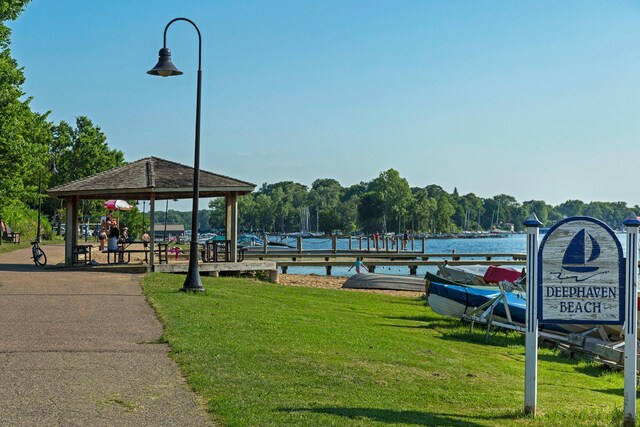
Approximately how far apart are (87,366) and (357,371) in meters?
3.39

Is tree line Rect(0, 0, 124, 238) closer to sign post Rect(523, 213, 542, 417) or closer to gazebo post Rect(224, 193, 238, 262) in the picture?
gazebo post Rect(224, 193, 238, 262)

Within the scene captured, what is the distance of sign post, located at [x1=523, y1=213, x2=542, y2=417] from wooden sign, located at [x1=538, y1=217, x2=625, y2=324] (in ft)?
0.27

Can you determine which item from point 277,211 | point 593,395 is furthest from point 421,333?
point 277,211

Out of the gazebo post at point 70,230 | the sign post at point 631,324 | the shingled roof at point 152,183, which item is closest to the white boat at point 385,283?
the shingled roof at point 152,183

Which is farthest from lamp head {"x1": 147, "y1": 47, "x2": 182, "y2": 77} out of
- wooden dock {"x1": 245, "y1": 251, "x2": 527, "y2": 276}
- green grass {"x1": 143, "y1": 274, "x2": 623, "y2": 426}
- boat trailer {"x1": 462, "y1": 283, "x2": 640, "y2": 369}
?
wooden dock {"x1": 245, "y1": 251, "x2": 527, "y2": 276}

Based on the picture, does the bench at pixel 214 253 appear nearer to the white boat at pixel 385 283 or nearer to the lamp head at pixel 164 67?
the white boat at pixel 385 283

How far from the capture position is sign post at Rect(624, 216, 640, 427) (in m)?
8.30

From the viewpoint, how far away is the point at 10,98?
109 ft

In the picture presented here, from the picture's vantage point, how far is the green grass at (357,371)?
26.4ft

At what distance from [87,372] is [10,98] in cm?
2669

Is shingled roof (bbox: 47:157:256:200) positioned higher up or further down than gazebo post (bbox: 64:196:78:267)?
higher up

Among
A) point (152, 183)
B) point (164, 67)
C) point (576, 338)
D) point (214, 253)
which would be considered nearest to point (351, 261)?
point (214, 253)

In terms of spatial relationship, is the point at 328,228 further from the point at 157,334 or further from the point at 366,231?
the point at 157,334

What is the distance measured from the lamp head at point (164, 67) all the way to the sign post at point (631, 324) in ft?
41.4
